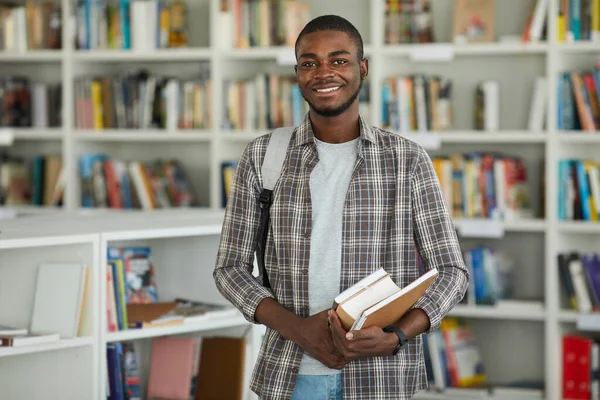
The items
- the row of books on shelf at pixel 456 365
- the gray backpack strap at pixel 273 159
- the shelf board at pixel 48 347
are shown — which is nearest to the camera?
the gray backpack strap at pixel 273 159

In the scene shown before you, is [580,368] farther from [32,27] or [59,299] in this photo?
[32,27]

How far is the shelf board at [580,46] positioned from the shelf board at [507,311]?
120 centimetres

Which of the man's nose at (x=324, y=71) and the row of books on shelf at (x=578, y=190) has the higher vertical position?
the man's nose at (x=324, y=71)

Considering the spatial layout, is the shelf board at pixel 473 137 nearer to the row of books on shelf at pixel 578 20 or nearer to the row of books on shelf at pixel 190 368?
the row of books on shelf at pixel 578 20

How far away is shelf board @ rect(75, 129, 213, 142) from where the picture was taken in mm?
4840

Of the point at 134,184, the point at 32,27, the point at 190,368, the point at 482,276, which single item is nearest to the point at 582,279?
the point at 482,276

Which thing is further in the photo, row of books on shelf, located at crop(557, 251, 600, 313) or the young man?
row of books on shelf, located at crop(557, 251, 600, 313)

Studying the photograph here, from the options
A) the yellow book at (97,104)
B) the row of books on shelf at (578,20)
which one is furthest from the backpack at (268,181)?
the yellow book at (97,104)

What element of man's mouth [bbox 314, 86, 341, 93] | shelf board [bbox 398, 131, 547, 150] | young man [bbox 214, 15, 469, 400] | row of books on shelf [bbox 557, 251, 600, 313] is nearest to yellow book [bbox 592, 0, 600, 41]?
shelf board [bbox 398, 131, 547, 150]

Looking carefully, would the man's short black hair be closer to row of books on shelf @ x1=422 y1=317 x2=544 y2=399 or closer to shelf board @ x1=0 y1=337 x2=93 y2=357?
shelf board @ x1=0 y1=337 x2=93 y2=357

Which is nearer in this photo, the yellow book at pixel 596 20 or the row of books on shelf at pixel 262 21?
the yellow book at pixel 596 20

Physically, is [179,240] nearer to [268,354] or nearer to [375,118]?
[268,354]

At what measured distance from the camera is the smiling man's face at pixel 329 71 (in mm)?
1802

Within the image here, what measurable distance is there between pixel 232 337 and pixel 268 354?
1178 millimetres
